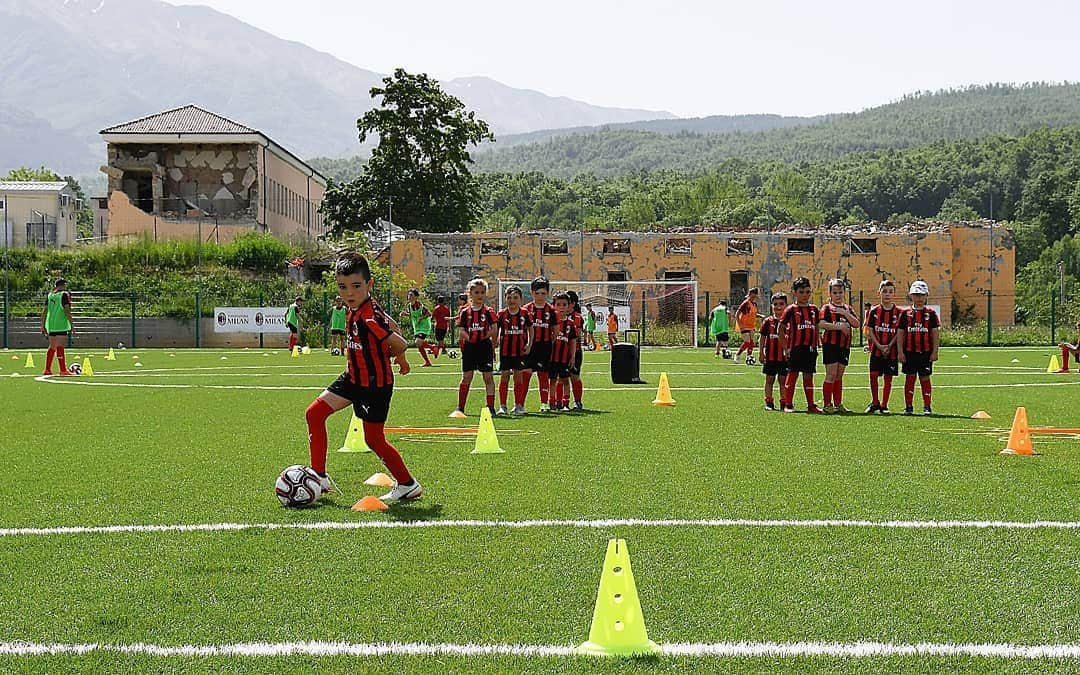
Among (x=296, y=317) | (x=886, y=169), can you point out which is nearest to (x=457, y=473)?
(x=296, y=317)

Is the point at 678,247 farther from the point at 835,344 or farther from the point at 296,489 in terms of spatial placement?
the point at 296,489

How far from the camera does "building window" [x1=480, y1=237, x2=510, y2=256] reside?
59.2 metres

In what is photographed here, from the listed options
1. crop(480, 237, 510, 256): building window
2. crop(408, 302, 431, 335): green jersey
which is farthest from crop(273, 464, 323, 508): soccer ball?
crop(480, 237, 510, 256): building window

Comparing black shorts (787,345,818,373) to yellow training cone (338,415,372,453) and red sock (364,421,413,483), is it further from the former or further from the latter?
red sock (364,421,413,483)

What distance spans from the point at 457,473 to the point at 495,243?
49286 millimetres

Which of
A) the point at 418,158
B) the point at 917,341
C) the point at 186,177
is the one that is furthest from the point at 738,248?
the point at 917,341

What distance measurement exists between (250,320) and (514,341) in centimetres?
3318

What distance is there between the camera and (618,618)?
505cm

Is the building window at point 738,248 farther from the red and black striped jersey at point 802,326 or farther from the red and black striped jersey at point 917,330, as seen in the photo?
the red and black striped jersey at point 917,330

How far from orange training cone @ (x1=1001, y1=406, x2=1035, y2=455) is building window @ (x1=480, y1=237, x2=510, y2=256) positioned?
48122 mm

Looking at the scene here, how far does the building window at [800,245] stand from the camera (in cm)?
5928

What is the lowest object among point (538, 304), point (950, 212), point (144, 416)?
point (144, 416)

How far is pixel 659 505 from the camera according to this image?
864cm

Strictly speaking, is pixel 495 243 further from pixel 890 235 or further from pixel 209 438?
pixel 209 438
